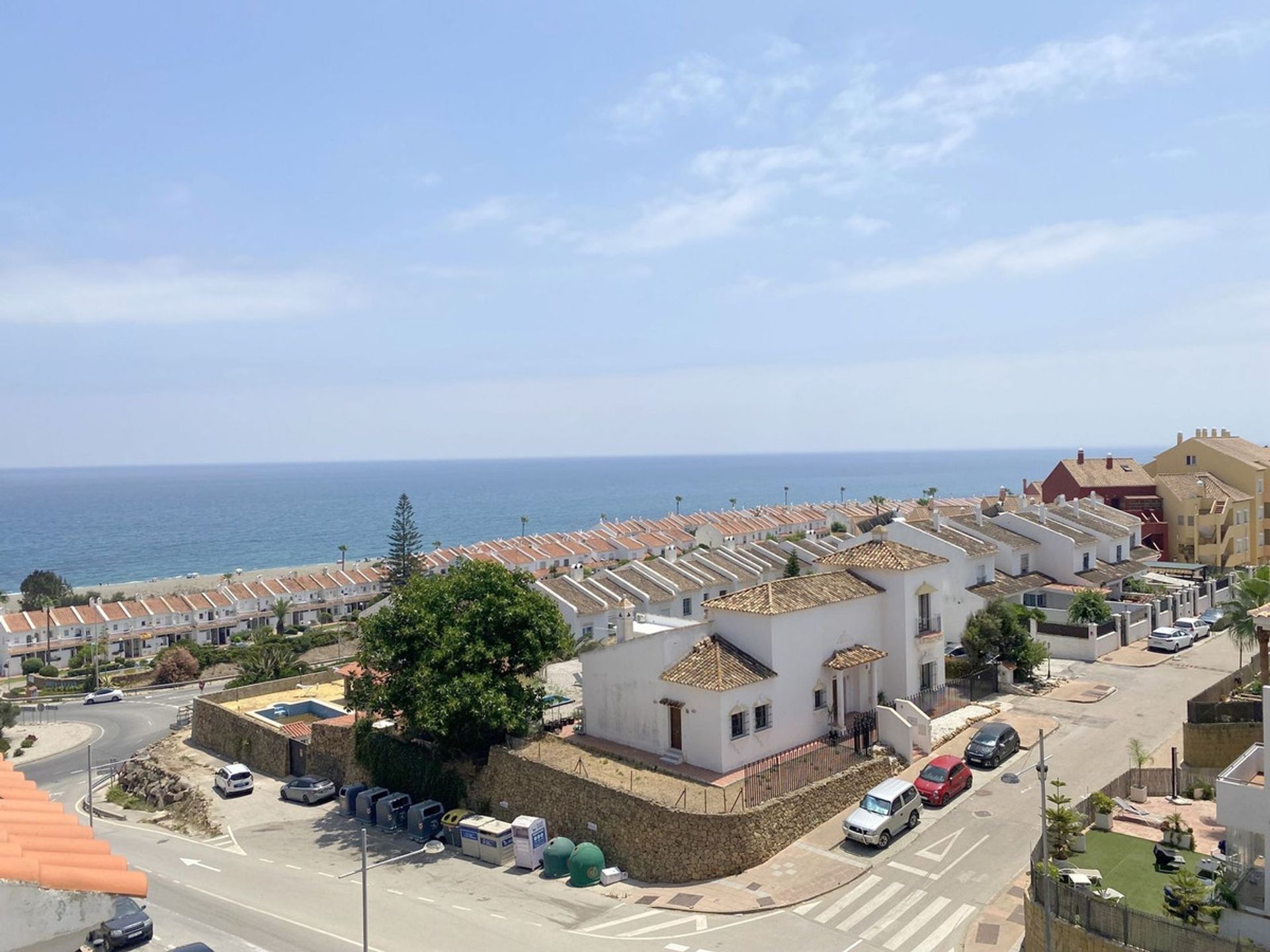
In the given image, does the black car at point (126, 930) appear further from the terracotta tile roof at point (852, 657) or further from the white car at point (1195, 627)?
the white car at point (1195, 627)

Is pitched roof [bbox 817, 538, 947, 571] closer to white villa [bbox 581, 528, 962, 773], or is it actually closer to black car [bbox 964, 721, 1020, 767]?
white villa [bbox 581, 528, 962, 773]

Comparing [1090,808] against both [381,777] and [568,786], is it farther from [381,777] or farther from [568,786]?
[381,777]

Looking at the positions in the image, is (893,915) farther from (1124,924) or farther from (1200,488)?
(1200,488)

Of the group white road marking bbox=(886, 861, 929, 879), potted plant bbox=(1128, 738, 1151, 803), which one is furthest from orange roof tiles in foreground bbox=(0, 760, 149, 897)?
potted plant bbox=(1128, 738, 1151, 803)

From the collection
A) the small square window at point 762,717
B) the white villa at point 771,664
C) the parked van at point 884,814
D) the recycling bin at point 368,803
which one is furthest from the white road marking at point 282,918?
the parked van at point 884,814

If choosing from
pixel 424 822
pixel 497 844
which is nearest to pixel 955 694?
pixel 497 844

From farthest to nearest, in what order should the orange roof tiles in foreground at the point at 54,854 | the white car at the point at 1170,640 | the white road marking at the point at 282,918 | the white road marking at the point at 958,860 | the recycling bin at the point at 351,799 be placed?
the white car at the point at 1170,640
the recycling bin at the point at 351,799
the white road marking at the point at 958,860
the white road marking at the point at 282,918
the orange roof tiles in foreground at the point at 54,854

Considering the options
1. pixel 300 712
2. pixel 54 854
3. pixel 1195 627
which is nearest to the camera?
pixel 54 854
